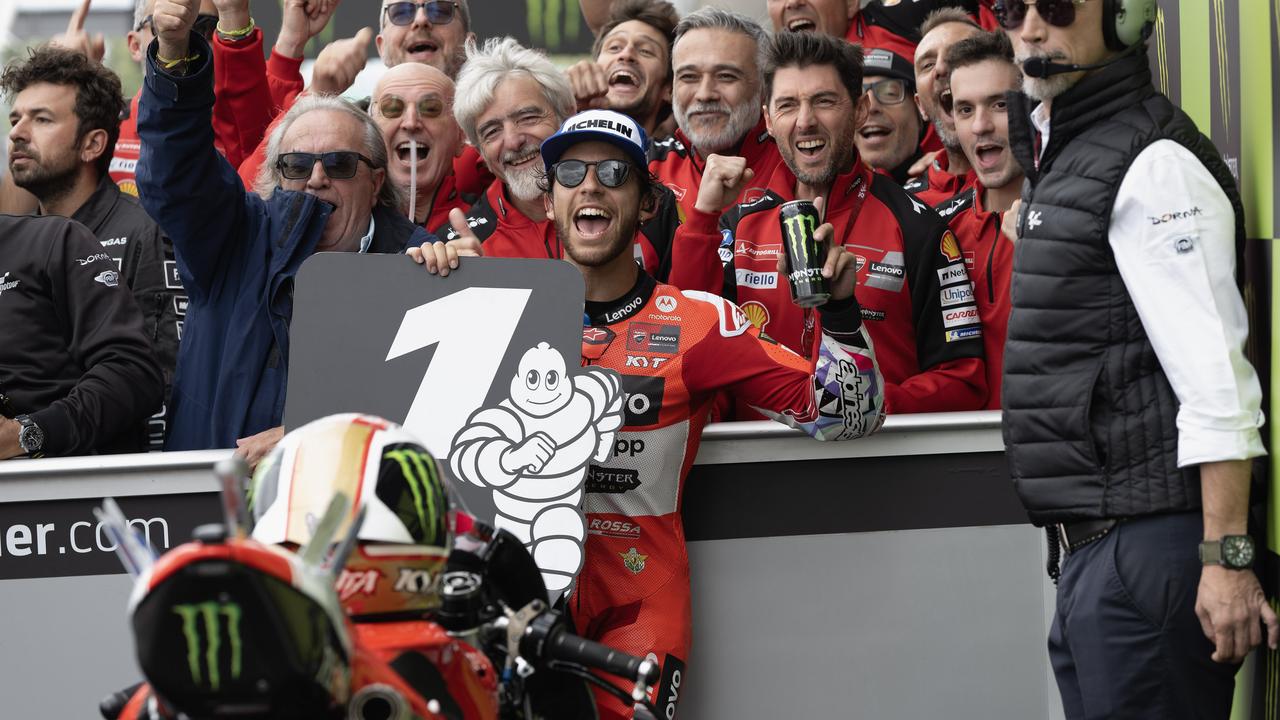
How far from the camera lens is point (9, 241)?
456cm

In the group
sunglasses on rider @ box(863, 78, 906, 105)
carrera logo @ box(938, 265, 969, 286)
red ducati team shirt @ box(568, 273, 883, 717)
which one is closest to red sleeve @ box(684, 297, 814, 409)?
red ducati team shirt @ box(568, 273, 883, 717)

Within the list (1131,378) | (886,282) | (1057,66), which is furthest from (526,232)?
(1131,378)

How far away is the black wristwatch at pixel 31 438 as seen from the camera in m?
3.97

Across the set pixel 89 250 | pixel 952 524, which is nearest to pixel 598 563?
pixel 952 524

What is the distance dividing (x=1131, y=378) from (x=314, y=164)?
2.62m

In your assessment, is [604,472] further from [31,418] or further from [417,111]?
[417,111]

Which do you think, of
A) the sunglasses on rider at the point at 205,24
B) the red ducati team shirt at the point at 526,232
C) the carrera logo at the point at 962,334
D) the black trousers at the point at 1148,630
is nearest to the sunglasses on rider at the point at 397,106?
the red ducati team shirt at the point at 526,232

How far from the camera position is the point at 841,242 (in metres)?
4.74

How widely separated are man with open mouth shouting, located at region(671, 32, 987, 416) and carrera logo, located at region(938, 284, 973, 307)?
0.04ft

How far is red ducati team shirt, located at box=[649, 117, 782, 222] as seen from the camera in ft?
17.6

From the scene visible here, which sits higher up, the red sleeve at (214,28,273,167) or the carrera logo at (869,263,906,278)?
the red sleeve at (214,28,273,167)

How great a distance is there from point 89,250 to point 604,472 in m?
1.94

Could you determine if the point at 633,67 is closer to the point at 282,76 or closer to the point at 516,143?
the point at 516,143

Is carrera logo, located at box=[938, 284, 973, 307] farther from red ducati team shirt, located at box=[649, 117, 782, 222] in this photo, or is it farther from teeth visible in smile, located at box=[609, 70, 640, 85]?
teeth visible in smile, located at box=[609, 70, 640, 85]
